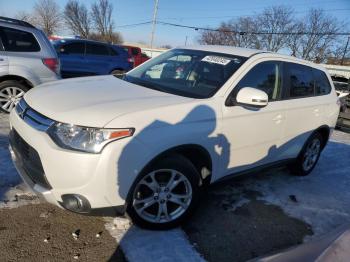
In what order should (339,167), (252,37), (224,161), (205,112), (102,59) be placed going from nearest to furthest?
(205,112) → (224,161) → (339,167) → (102,59) → (252,37)

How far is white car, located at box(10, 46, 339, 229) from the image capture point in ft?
8.76

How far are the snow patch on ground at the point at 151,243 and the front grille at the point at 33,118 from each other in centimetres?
117

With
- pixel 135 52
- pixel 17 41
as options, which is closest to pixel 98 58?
pixel 135 52

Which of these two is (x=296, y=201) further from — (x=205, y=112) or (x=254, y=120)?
(x=205, y=112)

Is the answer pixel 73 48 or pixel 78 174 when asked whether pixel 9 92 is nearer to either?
pixel 78 174

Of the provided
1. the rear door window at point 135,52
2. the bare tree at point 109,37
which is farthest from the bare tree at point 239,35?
the rear door window at point 135,52

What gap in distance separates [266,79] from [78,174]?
247 centimetres

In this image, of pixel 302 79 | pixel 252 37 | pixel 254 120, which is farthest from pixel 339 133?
pixel 252 37

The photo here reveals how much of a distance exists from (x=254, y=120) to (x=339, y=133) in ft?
21.5

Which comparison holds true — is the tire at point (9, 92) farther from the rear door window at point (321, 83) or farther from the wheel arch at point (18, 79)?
the rear door window at point (321, 83)

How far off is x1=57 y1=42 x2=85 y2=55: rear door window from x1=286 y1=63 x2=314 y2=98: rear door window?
341 inches

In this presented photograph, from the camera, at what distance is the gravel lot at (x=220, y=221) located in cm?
297

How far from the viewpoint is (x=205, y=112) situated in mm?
3244

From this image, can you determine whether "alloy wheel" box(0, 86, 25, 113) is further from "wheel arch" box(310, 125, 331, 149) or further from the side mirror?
"wheel arch" box(310, 125, 331, 149)
